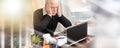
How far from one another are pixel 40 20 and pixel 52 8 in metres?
0.12

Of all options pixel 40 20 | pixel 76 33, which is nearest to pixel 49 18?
pixel 40 20

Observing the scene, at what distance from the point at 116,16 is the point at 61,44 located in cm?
40

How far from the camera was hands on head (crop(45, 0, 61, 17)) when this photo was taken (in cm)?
138

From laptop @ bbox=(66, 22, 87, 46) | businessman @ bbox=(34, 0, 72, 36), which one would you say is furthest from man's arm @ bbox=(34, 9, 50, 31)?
laptop @ bbox=(66, 22, 87, 46)

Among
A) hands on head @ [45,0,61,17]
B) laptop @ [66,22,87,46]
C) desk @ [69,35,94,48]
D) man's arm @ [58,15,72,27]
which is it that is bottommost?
desk @ [69,35,94,48]

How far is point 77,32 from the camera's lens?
1.33m

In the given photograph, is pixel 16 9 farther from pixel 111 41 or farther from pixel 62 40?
pixel 111 41

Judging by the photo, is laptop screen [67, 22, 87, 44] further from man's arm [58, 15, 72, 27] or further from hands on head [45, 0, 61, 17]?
hands on head [45, 0, 61, 17]

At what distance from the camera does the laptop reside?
1327 millimetres

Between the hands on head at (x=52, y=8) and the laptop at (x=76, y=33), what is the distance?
0.46 feet

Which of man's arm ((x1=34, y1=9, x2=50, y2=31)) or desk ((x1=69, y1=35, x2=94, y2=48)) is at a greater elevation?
man's arm ((x1=34, y1=9, x2=50, y2=31))

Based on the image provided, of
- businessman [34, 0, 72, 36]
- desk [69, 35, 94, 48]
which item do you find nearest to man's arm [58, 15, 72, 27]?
businessman [34, 0, 72, 36]

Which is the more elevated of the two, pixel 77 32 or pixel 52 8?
pixel 52 8

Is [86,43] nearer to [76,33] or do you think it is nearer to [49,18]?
[76,33]
